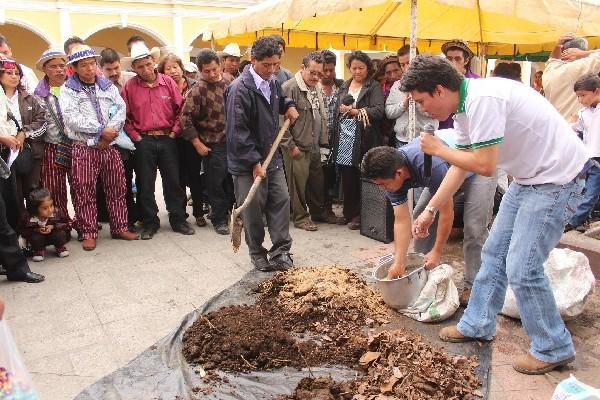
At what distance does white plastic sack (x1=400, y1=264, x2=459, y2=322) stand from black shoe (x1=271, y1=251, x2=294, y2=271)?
1.27 meters

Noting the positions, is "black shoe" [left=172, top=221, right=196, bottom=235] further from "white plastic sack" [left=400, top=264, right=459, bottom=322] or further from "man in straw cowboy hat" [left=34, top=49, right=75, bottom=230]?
"white plastic sack" [left=400, top=264, right=459, bottom=322]

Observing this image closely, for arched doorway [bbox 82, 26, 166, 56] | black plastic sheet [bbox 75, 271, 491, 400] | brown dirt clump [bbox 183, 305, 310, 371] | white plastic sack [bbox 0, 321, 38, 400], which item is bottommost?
black plastic sheet [bbox 75, 271, 491, 400]

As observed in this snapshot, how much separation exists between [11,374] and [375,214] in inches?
156

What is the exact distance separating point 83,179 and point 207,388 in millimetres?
3093

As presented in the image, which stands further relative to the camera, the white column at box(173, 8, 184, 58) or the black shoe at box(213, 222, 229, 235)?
the white column at box(173, 8, 184, 58)

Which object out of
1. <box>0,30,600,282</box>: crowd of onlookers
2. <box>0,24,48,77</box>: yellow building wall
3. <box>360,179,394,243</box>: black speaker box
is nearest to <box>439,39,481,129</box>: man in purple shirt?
<box>0,30,600,282</box>: crowd of onlookers

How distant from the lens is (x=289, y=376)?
283 cm

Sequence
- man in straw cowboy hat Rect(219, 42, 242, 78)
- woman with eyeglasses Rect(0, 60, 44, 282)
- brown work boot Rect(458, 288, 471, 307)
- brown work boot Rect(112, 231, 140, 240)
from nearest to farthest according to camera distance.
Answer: brown work boot Rect(458, 288, 471, 307) → woman with eyeglasses Rect(0, 60, 44, 282) → brown work boot Rect(112, 231, 140, 240) → man in straw cowboy hat Rect(219, 42, 242, 78)

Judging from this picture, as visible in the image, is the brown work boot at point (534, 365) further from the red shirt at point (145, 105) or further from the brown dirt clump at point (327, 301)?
the red shirt at point (145, 105)

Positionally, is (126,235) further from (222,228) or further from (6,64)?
(6,64)

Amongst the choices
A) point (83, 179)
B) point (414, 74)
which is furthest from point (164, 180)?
point (414, 74)

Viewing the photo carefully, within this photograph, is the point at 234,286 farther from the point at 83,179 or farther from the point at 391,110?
the point at 391,110

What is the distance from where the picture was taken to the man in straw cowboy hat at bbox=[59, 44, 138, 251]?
4.86 meters

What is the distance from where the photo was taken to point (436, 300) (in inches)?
136
